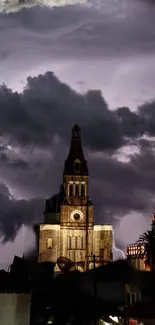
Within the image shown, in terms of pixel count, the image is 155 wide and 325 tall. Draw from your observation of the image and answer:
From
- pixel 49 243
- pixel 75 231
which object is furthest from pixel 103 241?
pixel 49 243

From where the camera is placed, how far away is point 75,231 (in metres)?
109

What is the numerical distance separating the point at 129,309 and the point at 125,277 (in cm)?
939

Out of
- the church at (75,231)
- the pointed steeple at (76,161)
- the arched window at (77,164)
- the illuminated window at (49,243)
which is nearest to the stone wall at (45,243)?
the church at (75,231)

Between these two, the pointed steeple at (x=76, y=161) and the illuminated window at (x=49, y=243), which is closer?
the illuminated window at (x=49, y=243)

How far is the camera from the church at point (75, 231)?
106m

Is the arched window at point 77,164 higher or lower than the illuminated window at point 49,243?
higher

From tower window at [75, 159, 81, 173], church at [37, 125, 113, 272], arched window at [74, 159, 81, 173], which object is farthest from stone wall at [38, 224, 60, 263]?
arched window at [74, 159, 81, 173]

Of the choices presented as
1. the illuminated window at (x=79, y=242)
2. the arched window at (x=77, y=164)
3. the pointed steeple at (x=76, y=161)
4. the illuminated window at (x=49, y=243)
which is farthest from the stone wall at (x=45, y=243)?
the arched window at (x=77, y=164)

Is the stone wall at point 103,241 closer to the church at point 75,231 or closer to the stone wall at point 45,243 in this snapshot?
the church at point 75,231

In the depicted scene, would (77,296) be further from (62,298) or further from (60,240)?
(60,240)

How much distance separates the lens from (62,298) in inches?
1490

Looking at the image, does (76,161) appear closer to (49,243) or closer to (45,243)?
(49,243)

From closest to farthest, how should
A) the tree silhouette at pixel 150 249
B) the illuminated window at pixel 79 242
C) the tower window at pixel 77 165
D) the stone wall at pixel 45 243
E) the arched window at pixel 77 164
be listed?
the tree silhouette at pixel 150 249 < the stone wall at pixel 45 243 < the illuminated window at pixel 79 242 < the tower window at pixel 77 165 < the arched window at pixel 77 164

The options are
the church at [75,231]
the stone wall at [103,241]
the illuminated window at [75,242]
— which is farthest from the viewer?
the illuminated window at [75,242]
